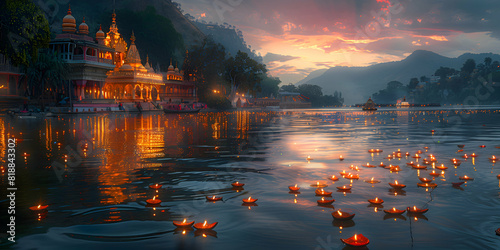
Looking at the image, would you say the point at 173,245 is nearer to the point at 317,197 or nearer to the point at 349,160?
the point at 317,197

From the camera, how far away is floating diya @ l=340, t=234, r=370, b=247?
13.7ft

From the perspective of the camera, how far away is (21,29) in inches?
637

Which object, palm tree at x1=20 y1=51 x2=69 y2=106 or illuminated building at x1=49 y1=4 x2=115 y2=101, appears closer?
palm tree at x1=20 y1=51 x2=69 y2=106

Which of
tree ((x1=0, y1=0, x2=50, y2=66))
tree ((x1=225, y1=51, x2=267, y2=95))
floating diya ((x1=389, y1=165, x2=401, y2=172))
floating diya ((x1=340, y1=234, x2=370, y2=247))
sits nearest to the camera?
floating diya ((x1=340, y1=234, x2=370, y2=247))

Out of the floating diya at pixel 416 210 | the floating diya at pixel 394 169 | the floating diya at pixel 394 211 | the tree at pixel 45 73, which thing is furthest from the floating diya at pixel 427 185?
the tree at pixel 45 73

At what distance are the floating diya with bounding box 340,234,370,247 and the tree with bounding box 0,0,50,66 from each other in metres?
16.4

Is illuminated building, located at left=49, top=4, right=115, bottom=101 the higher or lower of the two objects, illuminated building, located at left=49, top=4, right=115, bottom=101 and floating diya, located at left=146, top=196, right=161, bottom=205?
the higher

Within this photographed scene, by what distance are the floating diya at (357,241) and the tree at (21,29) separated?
53.7ft

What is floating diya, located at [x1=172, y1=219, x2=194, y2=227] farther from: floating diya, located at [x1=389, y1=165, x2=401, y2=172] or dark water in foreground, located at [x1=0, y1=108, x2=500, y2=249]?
floating diya, located at [x1=389, y1=165, x2=401, y2=172]

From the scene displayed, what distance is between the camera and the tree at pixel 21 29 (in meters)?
15.7

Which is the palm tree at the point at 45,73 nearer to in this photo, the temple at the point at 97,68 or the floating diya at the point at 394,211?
the temple at the point at 97,68

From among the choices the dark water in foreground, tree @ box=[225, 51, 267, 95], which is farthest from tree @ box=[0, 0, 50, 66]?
tree @ box=[225, 51, 267, 95]

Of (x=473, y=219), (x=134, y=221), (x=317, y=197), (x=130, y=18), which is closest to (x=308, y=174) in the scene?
(x=317, y=197)

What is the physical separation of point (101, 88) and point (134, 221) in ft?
209
